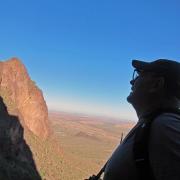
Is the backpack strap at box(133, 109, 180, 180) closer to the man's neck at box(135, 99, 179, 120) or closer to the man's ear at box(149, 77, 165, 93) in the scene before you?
the man's neck at box(135, 99, 179, 120)

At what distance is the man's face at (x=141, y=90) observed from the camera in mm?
2879

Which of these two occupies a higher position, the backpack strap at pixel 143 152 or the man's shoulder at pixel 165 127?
the man's shoulder at pixel 165 127

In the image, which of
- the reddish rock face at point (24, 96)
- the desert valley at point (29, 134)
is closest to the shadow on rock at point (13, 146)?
the desert valley at point (29, 134)

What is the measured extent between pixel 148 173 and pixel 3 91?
11487 cm

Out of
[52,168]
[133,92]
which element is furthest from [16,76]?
[133,92]

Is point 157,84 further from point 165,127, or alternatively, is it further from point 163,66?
point 165,127

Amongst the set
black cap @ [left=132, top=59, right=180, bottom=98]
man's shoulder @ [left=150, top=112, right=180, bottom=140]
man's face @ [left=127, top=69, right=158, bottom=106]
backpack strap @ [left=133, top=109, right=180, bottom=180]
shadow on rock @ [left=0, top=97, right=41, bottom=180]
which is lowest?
shadow on rock @ [left=0, top=97, right=41, bottom=180]

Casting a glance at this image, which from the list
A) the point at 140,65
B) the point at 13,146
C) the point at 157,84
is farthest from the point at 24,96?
the point at 157,84

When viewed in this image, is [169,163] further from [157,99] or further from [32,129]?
[32,129]

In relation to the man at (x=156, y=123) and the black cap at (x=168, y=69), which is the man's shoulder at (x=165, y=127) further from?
the black cap at (x=168, y=69)

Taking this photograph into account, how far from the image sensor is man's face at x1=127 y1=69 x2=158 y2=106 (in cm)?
288

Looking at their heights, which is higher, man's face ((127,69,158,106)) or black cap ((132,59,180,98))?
black cap ((132,59,180,98))

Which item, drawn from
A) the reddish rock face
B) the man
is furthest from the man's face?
the reddish rock face

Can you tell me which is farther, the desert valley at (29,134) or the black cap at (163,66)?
the desert valley at (29,134)
